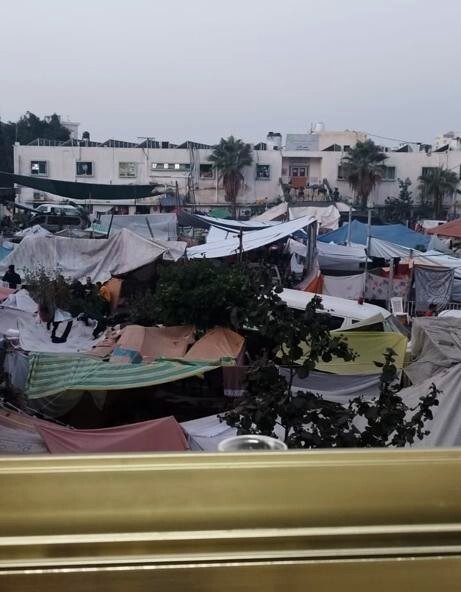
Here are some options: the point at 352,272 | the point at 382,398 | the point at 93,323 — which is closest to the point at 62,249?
the point at 93,323

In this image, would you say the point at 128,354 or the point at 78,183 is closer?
the point at 128,354

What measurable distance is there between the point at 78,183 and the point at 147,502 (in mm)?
12995

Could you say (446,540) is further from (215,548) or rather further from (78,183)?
(78,183)

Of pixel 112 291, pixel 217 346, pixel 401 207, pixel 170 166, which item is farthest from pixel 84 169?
pixel 401 207

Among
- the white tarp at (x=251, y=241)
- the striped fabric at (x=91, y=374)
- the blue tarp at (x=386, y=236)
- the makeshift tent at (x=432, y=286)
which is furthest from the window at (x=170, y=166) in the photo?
the striped fabric at (x=91, y=374)

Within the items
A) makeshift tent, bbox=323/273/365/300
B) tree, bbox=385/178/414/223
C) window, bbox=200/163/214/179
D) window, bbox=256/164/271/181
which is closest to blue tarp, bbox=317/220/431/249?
makeshift tent, bbox=323/273/365/300

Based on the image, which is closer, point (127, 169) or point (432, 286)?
point (432, 286)

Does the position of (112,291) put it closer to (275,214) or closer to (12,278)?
(12,278)

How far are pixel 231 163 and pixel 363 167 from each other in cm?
635

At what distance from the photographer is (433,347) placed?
6.12 metres

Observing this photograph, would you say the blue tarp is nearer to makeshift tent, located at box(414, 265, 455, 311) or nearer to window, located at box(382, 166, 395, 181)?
makeshift tent, located at box(414, 265, 455, 311)

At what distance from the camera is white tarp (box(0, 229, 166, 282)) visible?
12898 mm

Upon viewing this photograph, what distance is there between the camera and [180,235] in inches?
699

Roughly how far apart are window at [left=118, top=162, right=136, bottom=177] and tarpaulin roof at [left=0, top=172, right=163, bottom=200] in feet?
1.29
